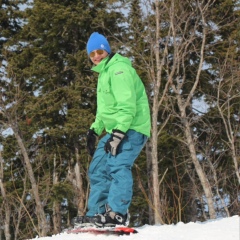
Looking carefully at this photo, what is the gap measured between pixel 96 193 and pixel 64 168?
47.0ft

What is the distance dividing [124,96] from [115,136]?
322 mm

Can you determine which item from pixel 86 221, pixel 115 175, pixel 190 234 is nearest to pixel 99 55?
pixel 115 175

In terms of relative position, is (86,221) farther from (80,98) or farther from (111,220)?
(80,98)

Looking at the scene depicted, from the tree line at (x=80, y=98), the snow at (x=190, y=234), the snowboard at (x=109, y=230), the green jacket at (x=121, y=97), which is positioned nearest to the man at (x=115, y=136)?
the green jacket at (x=121, y=97)

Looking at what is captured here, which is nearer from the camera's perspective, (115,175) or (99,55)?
(115,175)

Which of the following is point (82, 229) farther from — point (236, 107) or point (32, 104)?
point (236, 107)

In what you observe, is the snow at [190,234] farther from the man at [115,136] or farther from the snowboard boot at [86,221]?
the man at [115,136]

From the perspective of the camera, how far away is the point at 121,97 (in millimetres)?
3504

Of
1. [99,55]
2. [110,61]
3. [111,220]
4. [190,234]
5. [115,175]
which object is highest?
[99,55]

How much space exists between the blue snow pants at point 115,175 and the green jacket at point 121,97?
144mm

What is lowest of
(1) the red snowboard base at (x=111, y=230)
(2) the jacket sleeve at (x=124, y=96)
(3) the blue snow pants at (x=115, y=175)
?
(1) the red snowboard base at (x=111, y=230)

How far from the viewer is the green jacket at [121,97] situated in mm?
3477

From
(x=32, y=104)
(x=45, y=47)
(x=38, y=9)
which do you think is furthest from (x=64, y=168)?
(x=38, y=9)

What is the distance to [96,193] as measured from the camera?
3746 millimetres
